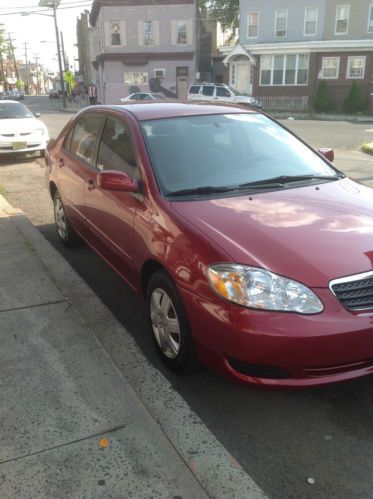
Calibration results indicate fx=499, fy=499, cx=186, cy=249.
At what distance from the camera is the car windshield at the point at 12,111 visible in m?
12.2

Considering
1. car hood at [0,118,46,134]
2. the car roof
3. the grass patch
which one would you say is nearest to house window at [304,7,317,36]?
the grass patch

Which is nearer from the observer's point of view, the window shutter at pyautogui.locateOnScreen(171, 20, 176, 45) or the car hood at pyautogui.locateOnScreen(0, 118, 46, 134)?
the car hood at pyautogui.locateOnScreen(0, 118, 46, 134)

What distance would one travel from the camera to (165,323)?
3145 millimetres

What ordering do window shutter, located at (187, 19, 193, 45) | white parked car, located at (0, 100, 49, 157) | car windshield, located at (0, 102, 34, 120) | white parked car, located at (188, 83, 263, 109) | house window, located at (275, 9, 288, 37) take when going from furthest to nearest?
window shutter, located at (187, 19, 193, 45) → house window, located at (275, 9, 288, 37) → white parked car, located at (188, 83, 263, 109) → car windshield, located at (0, 102, 34, 120) → white parked car, located at (0, 100, 49, 157)

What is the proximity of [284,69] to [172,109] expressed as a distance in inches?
1249

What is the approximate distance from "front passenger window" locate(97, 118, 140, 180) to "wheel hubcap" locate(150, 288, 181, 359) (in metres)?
0.91

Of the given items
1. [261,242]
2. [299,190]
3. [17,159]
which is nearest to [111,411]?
[261,242]

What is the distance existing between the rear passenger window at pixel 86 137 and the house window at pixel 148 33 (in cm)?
3647

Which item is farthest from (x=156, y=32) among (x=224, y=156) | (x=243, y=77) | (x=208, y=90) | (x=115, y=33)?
(x=224, y=156)

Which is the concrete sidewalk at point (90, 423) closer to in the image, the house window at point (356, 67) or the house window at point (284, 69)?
the house window at point (356, 67)

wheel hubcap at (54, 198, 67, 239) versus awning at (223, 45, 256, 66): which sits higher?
awning at (223, 45, 256, 66)

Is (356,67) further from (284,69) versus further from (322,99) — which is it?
(284,69)

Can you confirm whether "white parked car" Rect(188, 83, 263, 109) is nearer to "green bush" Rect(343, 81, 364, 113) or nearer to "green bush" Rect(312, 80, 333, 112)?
"green bush" Rect(312, 80, 333, 112)

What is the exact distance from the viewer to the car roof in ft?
13.1
